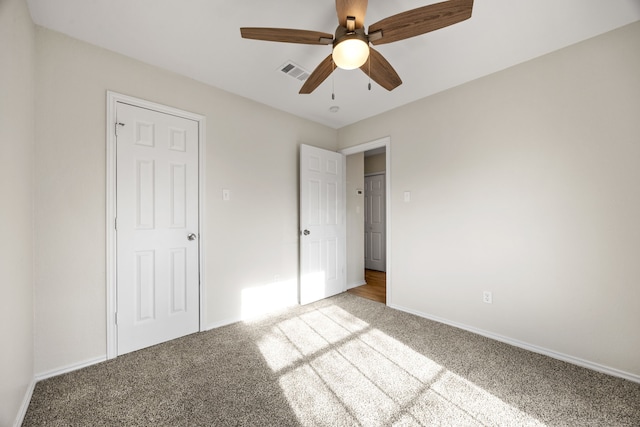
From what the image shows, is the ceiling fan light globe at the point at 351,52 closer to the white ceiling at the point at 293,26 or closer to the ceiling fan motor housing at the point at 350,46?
the ceiling fan motor housing at the point at 350,46

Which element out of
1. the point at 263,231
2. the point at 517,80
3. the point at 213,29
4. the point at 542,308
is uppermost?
the point at 213,29

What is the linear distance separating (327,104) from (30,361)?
335 cm

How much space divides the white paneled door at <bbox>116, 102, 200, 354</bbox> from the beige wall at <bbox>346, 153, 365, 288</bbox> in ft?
7.67

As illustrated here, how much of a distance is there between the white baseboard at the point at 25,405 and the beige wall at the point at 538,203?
319 cm

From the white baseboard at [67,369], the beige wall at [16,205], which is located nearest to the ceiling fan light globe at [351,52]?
the beige wall at [16,205]

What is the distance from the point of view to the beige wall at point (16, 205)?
4.08ft

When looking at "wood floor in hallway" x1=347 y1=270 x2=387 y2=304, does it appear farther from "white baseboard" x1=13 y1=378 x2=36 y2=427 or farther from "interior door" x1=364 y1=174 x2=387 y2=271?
"white baseboard" x1=13 y1=378 x2=36 y2=427

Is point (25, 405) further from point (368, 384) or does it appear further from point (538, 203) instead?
point (538, 203)

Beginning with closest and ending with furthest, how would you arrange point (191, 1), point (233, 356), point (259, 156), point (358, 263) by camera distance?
1. point (191, 1)
2. point (233, 356)
3. point (259, 156)
4. point (358, 263)

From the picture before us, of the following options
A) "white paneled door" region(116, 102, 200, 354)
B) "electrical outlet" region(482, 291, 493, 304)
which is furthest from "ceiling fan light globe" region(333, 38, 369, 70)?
"electrical outlet" region(482, 291, 493, 304)

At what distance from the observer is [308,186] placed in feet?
11.2

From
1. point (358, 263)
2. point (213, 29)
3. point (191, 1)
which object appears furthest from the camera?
point (358, 263)

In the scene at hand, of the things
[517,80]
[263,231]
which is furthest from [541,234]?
[263,231]

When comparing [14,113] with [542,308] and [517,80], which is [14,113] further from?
[542,308]
